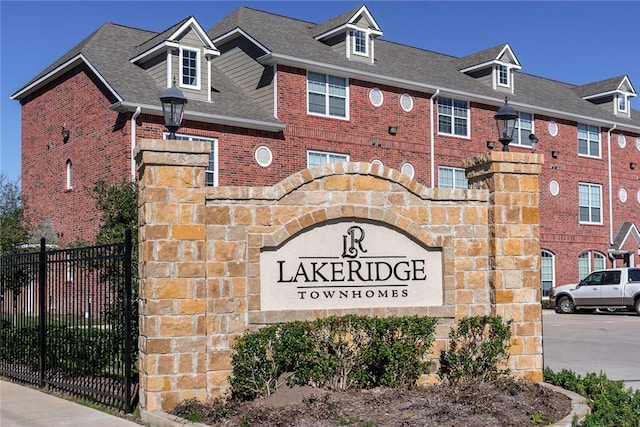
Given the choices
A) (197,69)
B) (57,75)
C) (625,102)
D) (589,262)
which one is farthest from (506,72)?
(57,75)

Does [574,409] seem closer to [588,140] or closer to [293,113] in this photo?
[293,113]

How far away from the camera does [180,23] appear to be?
24.6m

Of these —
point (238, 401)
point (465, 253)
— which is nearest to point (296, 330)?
point (238, 401)

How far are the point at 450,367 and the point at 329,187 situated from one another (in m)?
2.87

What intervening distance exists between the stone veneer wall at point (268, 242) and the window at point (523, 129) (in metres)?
23.4

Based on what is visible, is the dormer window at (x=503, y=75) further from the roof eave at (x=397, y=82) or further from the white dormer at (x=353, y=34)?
the white dormer at (x=353, y=34)

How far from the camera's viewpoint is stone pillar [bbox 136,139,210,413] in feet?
29.6

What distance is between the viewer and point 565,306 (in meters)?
29.0

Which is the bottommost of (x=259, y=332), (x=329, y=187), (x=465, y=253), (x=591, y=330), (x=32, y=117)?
(x=591, y=330)

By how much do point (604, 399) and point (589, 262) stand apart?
28.8m

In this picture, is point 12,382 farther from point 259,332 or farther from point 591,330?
point 591,330

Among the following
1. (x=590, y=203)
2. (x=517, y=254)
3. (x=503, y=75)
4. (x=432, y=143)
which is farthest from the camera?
(x=590, y=203)

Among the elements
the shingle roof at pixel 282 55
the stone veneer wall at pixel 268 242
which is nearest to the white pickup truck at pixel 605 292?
the shingle roof at pixel 282 55

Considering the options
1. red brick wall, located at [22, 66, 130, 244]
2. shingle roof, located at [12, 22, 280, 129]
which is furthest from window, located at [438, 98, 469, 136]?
red brick wall, located at [22, 66, 130, 244]
